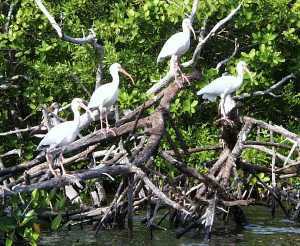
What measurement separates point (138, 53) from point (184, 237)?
4.66 metres

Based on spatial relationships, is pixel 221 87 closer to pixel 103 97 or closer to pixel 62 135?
pixel 103 97

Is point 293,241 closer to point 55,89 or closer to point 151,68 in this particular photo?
point 151,68

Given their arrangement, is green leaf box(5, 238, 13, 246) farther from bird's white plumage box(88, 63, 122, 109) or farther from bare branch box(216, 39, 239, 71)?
bare branch box(216, 39, 239, 71)

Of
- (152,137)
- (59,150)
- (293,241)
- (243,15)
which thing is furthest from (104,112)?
(243,15)

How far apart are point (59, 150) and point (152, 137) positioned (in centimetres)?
155

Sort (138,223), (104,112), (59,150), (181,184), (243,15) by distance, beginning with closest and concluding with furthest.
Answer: (59,150)
(104,112)
(181,184)
(138,223)
(243,15)

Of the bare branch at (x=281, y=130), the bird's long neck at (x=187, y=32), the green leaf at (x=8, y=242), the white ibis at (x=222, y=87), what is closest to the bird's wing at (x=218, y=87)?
the white ibis at (x=222, y=87)

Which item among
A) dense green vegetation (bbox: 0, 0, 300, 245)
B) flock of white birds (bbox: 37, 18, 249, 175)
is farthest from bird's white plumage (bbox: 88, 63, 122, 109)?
dense green vegetation (bbox: 0, 0, 300, 245)

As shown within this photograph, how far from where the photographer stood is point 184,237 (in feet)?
38.1

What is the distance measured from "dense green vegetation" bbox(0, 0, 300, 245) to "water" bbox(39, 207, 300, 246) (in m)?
2.05

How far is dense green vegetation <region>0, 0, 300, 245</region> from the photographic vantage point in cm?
1441

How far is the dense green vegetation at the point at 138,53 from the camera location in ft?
47.3

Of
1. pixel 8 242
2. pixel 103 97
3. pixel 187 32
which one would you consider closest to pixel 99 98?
pixel 103 97

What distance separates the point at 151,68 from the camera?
49.0ft
